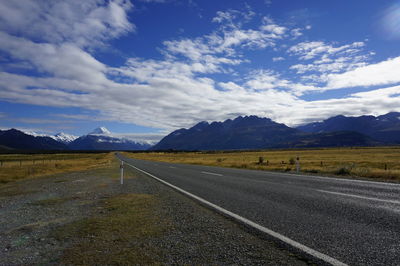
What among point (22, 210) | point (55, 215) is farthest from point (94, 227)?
point (22, 210)

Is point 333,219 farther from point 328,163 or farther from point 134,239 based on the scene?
point 328,163

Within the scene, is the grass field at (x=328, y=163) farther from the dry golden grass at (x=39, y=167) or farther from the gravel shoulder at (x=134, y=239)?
the gravel shoulder at (x=134, y=239)

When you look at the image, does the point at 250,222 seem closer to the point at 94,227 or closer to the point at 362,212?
the point at 362,212

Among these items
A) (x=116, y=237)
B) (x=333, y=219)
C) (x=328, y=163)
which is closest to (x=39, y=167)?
(x=116, y=237)

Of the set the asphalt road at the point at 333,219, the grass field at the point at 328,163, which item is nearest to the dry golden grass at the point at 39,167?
the grass field at the point at 328,163

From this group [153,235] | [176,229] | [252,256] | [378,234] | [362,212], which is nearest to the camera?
[252,256]

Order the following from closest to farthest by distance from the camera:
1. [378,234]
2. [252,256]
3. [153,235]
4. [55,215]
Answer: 1. [252,256]
2. [378,234]
3. [153,235]
4. [55,215]

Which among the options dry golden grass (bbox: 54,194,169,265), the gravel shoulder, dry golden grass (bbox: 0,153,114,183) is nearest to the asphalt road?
the gravel shoulder

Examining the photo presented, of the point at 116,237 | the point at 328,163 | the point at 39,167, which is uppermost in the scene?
the point at 116,237

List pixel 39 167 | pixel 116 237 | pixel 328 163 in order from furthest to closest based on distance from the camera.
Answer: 1. pixel 39 167
2. pixel 328 163
3. pixel 116 237

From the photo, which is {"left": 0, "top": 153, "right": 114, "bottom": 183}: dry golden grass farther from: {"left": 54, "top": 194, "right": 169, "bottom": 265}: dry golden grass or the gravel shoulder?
{"left": 54, "top": 194, "right": 169, "bottom": 265}: dry golden grass

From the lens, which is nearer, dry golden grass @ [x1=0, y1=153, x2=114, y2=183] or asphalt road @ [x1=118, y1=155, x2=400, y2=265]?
asphalt road @ [x1=118, y1=155, x2=400, y2=265]

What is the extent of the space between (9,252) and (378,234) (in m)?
6.85

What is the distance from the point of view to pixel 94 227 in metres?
6.09
